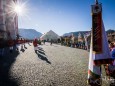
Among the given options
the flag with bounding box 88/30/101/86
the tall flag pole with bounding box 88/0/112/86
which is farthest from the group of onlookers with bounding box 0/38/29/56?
the tall flag pole with bounding box 88/0/112/86

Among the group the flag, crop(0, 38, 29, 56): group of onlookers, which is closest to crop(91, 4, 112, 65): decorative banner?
the flag

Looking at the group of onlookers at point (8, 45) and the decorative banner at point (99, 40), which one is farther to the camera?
the group of onlookers at point (8, 45)

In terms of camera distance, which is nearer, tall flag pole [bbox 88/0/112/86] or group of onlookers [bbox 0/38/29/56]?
tall flag pole [bbox 88/0/112/86]

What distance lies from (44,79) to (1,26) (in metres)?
54.4

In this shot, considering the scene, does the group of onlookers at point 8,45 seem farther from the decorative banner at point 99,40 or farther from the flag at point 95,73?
the decorative banner at point 99,40

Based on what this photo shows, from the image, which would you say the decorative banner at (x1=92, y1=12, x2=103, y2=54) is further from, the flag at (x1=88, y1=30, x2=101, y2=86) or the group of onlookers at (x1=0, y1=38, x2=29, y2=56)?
the group of onlookers at (x1=0, y1=38, x2=29, y2=56)

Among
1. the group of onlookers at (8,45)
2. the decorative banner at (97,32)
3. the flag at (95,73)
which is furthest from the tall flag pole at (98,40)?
the group of onlookers at (8,45)

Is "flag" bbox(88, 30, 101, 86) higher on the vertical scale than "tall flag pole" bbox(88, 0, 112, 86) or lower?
lower

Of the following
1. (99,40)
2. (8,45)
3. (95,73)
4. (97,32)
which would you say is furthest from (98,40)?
(8,45)

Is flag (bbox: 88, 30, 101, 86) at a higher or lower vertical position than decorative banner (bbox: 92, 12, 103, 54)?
lower

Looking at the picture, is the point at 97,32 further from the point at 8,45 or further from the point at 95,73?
the point at 8,45

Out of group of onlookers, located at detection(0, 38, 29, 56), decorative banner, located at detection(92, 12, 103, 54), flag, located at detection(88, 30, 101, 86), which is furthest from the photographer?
group of onlookers, located at detection(0, 38, 29, 56)

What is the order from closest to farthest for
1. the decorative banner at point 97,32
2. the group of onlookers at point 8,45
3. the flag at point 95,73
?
the decorative banner at point 97,32 → the flag at point 95,73 → the group of onlookers at point 8,45

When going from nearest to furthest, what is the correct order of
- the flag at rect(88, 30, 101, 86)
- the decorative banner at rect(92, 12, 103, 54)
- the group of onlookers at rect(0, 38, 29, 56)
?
1. the decorative banner at rect(92, 12, 103, 54)
2. the flag at rect(88, 30, 101, 86)
3. the group of onlookers at rect(0, 38, 29, 56)
